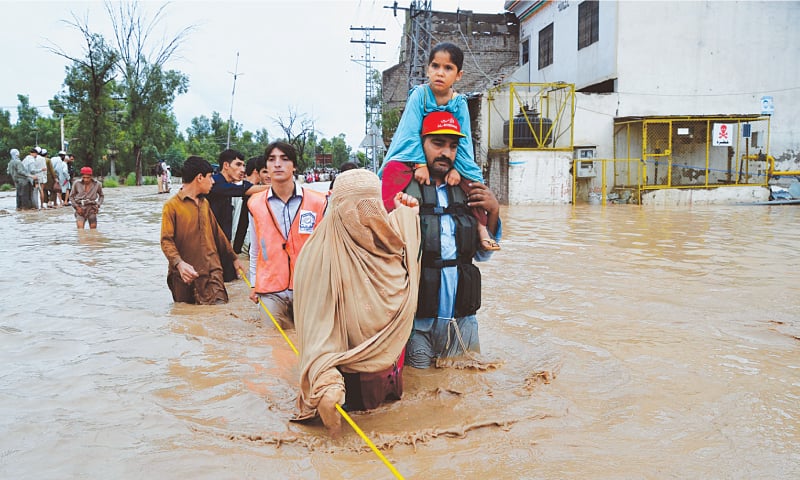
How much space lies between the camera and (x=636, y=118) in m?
21.6

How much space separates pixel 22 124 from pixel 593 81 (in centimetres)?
4282

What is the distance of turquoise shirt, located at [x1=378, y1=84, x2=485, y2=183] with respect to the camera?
3904 millimetres

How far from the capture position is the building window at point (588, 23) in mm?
23859

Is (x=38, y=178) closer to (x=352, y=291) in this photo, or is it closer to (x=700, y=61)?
(x=352, y=291)

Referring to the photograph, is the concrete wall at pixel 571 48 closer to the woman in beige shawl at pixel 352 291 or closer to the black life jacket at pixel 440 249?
the black life jacket at pixel 440 249

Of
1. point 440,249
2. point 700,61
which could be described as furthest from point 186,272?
point 700,61

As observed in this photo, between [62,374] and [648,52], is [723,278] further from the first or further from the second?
[648,52]

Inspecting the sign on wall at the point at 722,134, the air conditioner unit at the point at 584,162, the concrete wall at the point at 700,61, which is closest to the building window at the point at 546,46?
the concrete wall at the point at 700,61

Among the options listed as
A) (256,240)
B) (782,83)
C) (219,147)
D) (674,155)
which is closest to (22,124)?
(219,147)

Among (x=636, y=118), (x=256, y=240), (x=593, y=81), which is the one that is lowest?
(x=256, y=240)

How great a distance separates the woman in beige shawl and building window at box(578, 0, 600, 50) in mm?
22975

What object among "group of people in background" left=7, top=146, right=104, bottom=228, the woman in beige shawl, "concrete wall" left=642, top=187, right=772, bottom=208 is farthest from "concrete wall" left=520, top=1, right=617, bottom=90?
the woman in beige shawl

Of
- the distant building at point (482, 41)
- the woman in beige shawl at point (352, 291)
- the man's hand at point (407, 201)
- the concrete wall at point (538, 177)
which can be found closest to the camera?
the woman in beige shawl at point (352, 291)

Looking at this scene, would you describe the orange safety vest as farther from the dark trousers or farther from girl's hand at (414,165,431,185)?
the dark trousers
